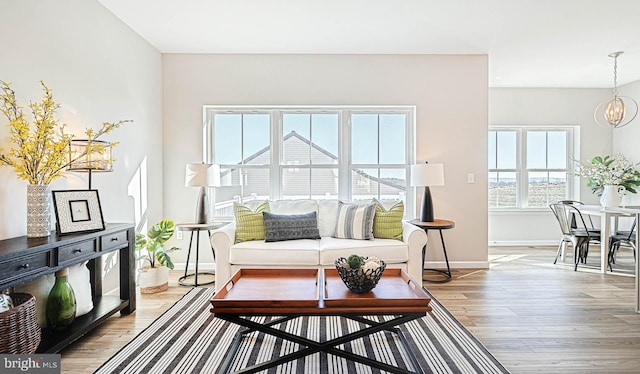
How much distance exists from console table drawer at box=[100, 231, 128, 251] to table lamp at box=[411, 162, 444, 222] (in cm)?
299

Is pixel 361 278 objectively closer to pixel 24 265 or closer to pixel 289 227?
pixel 289 227

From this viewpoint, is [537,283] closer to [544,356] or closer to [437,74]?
[544,356]

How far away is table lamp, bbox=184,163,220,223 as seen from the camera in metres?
3.89

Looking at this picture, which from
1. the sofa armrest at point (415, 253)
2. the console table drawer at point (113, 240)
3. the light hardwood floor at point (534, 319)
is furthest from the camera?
the sofa armrest at point (415, 253)

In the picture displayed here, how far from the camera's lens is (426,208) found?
13.8 ft

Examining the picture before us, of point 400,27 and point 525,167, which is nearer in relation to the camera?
point 400,27

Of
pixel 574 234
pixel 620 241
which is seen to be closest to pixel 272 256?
pixel 574 234

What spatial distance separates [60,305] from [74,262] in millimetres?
301

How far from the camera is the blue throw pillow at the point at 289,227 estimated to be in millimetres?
3602

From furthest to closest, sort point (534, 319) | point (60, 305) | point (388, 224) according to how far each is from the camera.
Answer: point (388, 224)
point (534, 319)
point (60, 305)

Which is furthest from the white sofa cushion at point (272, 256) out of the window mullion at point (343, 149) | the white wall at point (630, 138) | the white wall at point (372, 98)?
the white wall at point (630, 138)

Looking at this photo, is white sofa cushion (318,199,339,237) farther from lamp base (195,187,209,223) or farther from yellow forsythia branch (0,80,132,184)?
yellow forsythia branch (0,80,132,184)

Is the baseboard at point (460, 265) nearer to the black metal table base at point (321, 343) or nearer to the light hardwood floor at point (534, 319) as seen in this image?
the light hardwood floor at point (534, 319)

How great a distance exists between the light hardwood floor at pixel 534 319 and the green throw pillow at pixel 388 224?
696 millimetres
